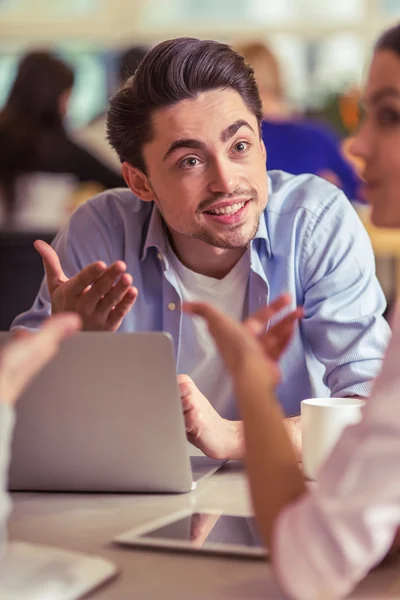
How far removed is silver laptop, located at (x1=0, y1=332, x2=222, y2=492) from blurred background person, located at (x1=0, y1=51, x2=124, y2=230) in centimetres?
289

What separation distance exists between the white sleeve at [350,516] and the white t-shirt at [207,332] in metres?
1.04

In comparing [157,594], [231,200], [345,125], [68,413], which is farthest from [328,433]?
[345,125]

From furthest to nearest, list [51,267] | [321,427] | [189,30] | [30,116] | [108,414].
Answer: [189,30]
[30,116]
[51,267]
[321,427]
[108,414]

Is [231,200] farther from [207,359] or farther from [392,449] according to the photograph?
[392,449]

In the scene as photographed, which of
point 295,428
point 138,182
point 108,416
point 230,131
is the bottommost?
point 295,428

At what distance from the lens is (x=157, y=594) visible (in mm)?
890

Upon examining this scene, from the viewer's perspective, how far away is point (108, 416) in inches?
46.6

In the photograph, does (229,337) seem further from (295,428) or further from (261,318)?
(295,428)

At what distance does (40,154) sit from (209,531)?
3.39 m

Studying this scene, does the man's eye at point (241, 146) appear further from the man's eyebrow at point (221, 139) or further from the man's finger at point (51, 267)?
the man's finger at point (51, 267)

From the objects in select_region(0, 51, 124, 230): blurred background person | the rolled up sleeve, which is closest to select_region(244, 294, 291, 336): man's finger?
the rolled up sleeve

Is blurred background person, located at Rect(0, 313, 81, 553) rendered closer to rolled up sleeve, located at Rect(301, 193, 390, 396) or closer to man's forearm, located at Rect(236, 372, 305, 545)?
man's forearm, located at Rect(236, 372, 305, 545)

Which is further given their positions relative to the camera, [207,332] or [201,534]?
[207,332]

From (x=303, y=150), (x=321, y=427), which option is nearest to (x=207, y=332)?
(x=321, y=427)
